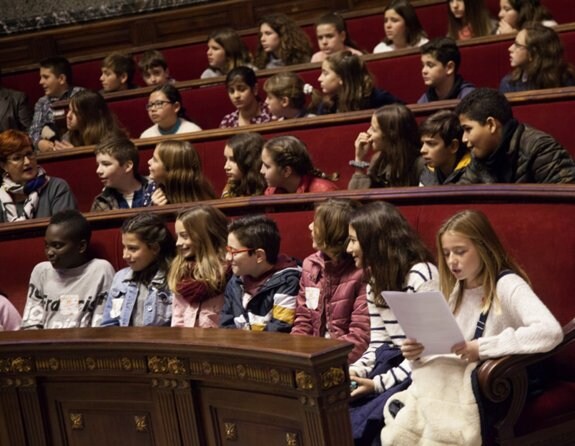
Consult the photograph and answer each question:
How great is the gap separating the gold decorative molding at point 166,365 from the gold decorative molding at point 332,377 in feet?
0.83

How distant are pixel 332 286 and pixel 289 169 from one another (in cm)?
51

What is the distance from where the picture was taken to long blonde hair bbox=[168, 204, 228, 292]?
1.97 metres

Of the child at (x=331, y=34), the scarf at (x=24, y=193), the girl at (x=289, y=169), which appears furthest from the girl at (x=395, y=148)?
the child at (x=331, y=34)

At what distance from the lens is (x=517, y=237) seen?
168 cm

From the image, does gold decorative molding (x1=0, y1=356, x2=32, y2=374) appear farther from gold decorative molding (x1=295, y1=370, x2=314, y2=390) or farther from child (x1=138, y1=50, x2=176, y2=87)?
child (x1=138, y1=50, x2=176, y2=87)

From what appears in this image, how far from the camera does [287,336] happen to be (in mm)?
1421

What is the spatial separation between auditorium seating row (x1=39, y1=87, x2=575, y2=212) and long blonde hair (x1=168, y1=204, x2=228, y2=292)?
1.90 ft

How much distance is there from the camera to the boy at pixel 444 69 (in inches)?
106

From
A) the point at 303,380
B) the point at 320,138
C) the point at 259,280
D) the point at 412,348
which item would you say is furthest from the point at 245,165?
the point at 303,380

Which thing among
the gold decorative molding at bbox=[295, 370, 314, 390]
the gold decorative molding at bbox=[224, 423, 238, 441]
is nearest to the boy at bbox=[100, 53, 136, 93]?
the gold decorative molding at bbox=[224, 423, 238, 441]

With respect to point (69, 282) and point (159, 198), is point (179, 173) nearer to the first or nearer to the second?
point (159, 198)

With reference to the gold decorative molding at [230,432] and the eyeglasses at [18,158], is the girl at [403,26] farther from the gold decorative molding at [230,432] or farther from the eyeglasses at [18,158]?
the gold decorative molding at [230,432]

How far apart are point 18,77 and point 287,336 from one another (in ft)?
9.32

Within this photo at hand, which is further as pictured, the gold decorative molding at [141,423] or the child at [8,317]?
the child at [8,317]
